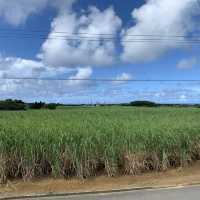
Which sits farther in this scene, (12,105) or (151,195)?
(12,105)

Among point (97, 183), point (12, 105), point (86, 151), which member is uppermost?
point (12, 105)

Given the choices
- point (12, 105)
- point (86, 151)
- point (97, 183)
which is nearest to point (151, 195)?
point (97, 183)

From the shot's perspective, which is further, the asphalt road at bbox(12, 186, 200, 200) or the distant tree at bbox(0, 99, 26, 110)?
the distant tree at bbox(0, 99, 26, 110)

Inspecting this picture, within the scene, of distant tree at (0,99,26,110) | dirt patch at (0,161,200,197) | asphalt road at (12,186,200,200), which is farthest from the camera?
distant tree at (0,99,26,110)

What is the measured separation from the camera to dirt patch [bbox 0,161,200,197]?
8.74m

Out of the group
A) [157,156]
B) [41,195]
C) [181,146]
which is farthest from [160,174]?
[41,195]

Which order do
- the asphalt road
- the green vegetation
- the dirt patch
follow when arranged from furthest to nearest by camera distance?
the green vegetation < the dirt patch < the asphalt road

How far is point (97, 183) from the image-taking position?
9.44m

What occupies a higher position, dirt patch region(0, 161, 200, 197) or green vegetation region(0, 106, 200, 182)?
green vegetation region(0, 106, 200, 182)

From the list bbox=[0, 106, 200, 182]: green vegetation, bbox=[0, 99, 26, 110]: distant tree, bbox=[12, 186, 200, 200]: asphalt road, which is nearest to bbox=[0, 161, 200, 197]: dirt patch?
bbox=[0, 106, 200, 182]: green vegetation

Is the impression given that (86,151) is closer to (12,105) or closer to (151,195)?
(151,195)

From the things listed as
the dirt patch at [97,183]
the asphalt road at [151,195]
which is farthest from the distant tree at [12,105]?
the asphalt road at [151,195]

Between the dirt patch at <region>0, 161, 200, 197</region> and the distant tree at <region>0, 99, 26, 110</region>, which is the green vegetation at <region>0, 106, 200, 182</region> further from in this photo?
the distant tree at <region>0, 99, 26, 110</region>

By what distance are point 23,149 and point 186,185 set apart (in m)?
4.21
